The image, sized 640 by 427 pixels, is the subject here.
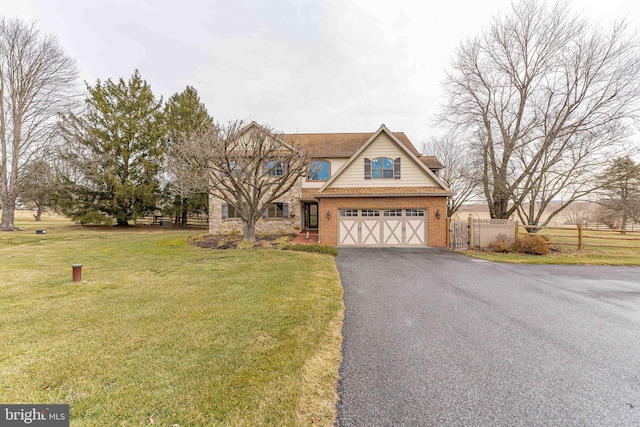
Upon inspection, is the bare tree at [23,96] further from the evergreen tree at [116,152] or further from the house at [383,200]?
the house at [383,200]

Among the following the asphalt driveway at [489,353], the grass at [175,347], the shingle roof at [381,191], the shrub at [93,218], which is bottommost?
the asphalt driveway at [489,353]

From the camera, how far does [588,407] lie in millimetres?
2605

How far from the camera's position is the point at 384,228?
14.0 m

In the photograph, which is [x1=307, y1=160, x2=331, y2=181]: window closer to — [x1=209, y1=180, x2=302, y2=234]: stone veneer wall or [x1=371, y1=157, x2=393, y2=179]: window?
[x1=209, y1=180, x2=302, y2=234]: stone veneer wall

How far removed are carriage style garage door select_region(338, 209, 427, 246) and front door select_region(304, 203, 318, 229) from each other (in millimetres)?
6781

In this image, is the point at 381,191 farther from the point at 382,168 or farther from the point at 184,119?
the point at 184,119

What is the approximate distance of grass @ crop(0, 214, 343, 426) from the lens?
246cm

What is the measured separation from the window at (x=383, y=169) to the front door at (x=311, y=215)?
282 inches

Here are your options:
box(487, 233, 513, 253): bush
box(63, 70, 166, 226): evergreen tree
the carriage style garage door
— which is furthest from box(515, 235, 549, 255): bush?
box(63, 70, 166, 226): evergreen tree

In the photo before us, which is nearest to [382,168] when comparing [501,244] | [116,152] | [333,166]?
[333,166]

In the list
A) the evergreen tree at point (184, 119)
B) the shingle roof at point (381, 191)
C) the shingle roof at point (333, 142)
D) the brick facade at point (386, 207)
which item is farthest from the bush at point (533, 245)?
the evergreen tree at point (184, 119)

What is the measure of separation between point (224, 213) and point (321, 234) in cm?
920

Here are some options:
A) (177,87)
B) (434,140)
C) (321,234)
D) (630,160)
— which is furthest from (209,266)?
(434,140)

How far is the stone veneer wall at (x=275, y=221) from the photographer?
63.0ft
